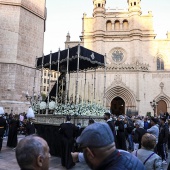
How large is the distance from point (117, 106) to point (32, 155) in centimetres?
2945

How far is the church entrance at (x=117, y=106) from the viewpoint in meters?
30.3

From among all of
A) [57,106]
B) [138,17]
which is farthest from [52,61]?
[138,17]

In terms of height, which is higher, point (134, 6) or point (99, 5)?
point (99, 5)

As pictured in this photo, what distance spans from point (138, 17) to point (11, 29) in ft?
64.2

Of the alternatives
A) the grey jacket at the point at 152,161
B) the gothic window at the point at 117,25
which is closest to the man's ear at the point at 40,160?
the grey jacket at the point at 152,161

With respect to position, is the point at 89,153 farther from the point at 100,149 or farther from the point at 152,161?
the point at 152,161

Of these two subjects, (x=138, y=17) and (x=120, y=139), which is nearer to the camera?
(x=120, y=139)

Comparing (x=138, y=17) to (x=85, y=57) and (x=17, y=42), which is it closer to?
(x=17, y=42)

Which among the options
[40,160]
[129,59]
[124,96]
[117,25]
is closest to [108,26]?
[117,25]

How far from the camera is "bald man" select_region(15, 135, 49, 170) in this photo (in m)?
1.59

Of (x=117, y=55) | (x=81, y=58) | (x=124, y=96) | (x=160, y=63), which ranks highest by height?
(x=117, y=55)

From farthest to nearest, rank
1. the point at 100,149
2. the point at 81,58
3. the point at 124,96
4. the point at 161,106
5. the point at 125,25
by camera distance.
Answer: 1. the point at 125,25
2. the point at 124,96
3. the point at 161,106
4. the point at 81,58
5. the point at 100,149

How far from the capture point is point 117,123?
30.4ft

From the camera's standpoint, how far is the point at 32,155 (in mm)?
1590
